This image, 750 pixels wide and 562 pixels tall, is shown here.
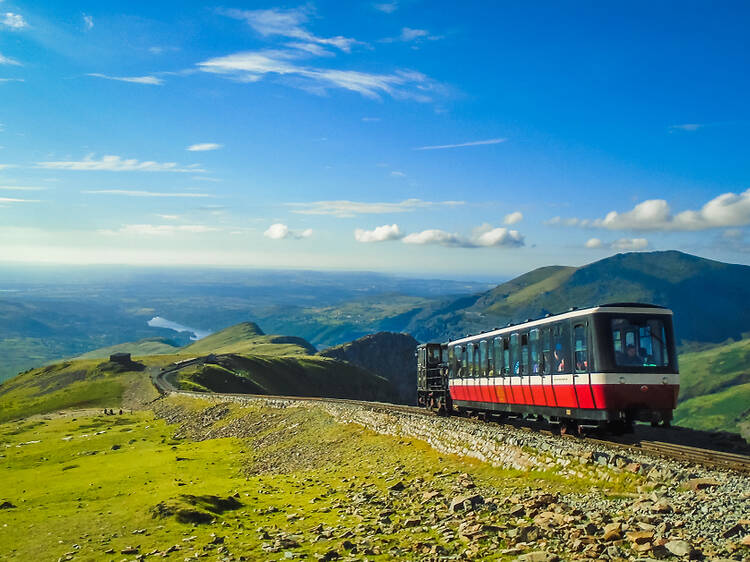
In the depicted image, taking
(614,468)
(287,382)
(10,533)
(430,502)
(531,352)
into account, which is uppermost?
(531,352)

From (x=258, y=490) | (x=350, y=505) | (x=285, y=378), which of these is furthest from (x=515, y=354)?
(x=285, y=378)

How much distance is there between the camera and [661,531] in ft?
49.3

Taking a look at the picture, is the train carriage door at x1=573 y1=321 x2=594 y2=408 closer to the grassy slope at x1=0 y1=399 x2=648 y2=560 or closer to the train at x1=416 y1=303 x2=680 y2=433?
the train at x1=416 y1=303 x2=680 y2=433

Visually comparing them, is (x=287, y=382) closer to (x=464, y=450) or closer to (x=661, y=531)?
(x=464, y=450)

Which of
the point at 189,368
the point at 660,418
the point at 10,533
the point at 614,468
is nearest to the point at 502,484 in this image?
the point at 614,468

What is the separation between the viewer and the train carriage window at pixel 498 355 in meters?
36.6

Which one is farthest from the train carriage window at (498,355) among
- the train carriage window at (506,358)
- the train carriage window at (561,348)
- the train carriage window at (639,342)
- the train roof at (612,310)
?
the train carriage window at (639,342)

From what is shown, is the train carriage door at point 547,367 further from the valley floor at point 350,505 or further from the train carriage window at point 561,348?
the valley floor at point 350,505

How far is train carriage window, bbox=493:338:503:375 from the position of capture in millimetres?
36594

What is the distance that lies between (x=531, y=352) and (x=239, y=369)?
380 ft

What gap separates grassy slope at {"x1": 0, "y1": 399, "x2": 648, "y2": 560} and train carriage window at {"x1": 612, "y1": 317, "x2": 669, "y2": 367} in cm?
689

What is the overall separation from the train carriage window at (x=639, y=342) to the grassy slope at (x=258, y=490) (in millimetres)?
6890

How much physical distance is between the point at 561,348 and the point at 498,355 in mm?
8329

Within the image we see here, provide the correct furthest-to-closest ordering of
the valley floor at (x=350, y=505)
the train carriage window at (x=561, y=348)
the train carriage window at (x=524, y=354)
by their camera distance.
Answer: the train carriage window at (x=524, y=354), the train carriage window at (x=561, y=348), the valley floor at (x=350, y=505)
